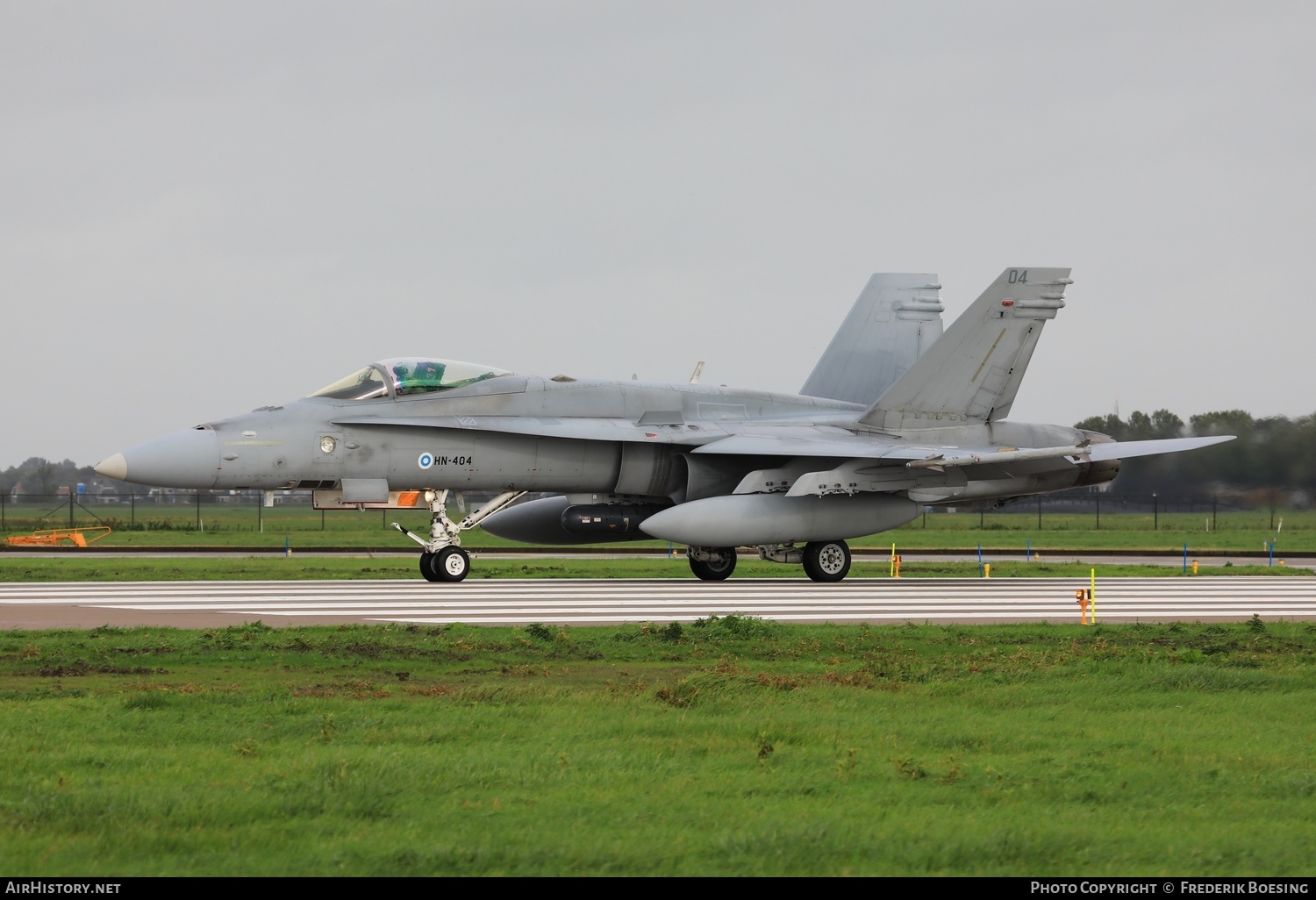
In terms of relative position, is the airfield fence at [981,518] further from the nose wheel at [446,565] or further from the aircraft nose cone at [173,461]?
the aircraft nose cone at [173,461]

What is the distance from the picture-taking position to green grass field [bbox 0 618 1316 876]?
4.67m

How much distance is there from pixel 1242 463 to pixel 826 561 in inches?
693

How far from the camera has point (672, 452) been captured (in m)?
20.6

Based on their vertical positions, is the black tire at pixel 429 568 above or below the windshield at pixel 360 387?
below

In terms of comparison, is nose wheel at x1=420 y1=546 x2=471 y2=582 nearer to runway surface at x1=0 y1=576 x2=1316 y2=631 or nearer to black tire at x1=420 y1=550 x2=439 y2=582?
black tire at x1=420 y1=550 x2=439 y2=582

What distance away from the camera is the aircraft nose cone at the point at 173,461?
1730 centimetres

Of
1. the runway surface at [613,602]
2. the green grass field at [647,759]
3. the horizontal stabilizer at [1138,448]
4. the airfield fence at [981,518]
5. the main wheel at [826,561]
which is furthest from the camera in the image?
the airfield fence at [981,518]

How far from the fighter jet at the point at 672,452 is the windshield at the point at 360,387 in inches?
1.0

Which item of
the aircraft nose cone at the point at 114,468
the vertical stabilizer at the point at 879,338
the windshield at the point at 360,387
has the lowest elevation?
the aircraft nose cone at the point at 114,468

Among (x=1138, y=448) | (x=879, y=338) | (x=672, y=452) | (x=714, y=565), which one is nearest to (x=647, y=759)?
(x=714, y=565)

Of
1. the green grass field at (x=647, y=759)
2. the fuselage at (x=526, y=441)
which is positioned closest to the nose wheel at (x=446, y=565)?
the fuselage at (x=526, y=441)

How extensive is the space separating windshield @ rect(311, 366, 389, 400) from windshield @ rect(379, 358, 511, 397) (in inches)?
7.2
